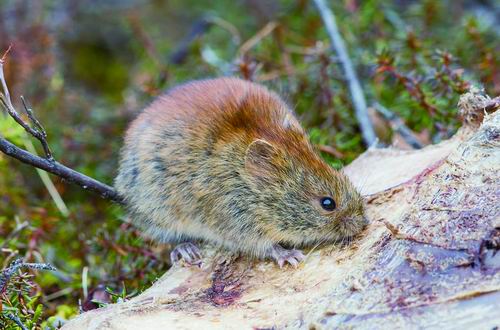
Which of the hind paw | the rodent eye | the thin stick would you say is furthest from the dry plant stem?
the thin stick

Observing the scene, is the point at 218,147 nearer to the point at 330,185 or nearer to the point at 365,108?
the point at 330,185

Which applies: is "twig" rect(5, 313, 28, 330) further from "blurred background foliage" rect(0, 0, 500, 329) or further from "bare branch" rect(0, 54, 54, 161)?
"bare branch" rect(0, 54, 54, 161)

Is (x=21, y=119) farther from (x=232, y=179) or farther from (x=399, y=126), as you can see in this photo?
(x=399, y=126)

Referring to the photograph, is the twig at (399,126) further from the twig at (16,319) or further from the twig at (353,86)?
the twig at (16,319)

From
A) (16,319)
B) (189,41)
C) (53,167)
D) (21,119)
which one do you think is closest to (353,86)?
(189,41)

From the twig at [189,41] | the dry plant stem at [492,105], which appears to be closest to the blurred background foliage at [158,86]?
the twig at [189,41]
